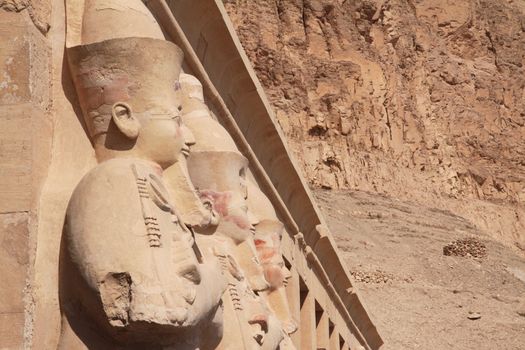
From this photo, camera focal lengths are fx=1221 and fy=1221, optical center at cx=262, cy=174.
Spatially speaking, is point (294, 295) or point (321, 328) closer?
point (294, 295)

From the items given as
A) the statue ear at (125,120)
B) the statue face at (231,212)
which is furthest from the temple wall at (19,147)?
the statue face at (231,212)

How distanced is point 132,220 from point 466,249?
4241 centimetres

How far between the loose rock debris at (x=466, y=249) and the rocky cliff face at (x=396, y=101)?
8.61 meters

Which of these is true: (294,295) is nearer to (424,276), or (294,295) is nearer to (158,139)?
(158,139)

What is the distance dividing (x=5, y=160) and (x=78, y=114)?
432 millimetres

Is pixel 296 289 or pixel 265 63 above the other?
pixel 296 289

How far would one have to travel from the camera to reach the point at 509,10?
227 feet

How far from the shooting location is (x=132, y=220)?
4430 millimetres

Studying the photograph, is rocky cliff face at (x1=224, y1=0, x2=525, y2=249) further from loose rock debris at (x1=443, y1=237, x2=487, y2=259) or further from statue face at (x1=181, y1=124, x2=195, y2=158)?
statue face at (x1=181, y1=124, x2=195, y2=158)

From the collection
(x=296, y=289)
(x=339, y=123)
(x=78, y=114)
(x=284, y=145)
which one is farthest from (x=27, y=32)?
(x=339, y=123)

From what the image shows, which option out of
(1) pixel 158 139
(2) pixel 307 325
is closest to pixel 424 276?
(2) pixel 307 325

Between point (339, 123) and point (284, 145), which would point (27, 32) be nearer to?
point (284, 145)

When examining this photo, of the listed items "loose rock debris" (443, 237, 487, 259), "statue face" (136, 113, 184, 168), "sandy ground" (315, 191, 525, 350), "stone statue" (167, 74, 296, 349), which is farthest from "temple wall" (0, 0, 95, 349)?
"loose rock debris" (443, 237, 487, 259)

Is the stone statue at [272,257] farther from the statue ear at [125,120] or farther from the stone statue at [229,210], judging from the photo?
the statue ear at [125,120]
